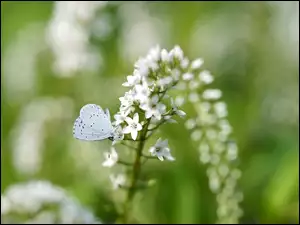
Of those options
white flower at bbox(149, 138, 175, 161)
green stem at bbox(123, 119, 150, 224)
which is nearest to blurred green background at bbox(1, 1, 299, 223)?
green stem at bbox(123, 119, 150, 224)

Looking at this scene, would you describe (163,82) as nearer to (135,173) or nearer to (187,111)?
(135,173)

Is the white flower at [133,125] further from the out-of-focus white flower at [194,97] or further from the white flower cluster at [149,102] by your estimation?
the out-of-focus white flower at [194,97]

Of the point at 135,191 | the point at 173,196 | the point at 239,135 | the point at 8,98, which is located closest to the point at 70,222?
the point at 135,191

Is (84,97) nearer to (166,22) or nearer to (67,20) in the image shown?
(67,20)

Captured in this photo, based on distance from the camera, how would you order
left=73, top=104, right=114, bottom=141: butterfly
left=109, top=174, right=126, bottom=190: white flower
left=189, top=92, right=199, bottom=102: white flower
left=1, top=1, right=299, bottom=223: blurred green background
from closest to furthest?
left=73, top=104, right=114, bottom=141: butterfly < left=109, top=174, right=126, bottom=190: white flower < left=189, top=92, right=199, bottom=102: white flower < left=1, top=1, right=299, bottom=223: blurred green background

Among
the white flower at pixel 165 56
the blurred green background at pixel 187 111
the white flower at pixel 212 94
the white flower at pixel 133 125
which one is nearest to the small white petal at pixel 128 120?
the white flower at pixel 133 125

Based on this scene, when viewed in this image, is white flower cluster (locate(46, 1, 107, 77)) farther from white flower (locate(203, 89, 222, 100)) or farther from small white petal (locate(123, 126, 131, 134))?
small white petal (locate(123, 126, 131, 134))

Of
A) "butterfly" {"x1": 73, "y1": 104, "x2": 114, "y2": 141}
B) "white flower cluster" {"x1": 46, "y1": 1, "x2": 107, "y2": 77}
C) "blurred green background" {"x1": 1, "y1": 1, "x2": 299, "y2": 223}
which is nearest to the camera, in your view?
"butterfly" {"x1": 73, "y1": 104, "x2": 114, "y2": 141}
